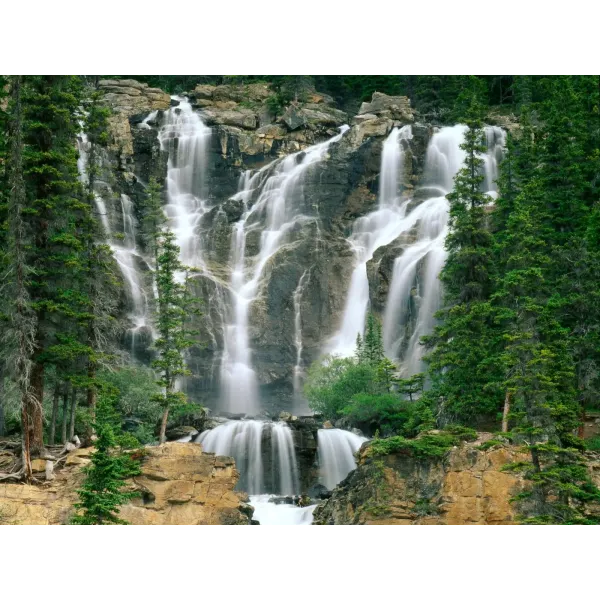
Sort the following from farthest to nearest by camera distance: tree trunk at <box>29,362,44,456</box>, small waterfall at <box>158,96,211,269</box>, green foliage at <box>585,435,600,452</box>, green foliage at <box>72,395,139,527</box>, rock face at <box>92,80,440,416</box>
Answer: small waterfall at <box>158,96,211,269</box> < rock face at <box>92,80,440,416</box> < tree trunk at <box>29,362,44,456</box> < green foliage at <box>585,435,600,452</box> < green foliage at <box>72,395,139,527</box>

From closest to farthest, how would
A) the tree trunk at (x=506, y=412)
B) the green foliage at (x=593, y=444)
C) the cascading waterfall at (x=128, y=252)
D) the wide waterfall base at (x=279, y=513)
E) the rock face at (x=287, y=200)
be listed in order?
the wide waterfall base at (x=279, y=513)
the green foliage at (x=593, y=444)
the tree trunk at (x=506, y=412)
the cascading waterfall at (x=128, y=252)
the rock face at (x=287, y=200)

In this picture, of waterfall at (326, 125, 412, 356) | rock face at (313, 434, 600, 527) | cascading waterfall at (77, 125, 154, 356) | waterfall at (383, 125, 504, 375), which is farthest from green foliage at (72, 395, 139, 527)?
waterfall at (383, 125, 504, 375)

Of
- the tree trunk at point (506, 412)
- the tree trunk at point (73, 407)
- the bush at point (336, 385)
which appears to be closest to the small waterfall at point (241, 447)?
the bush at point (336, 385)

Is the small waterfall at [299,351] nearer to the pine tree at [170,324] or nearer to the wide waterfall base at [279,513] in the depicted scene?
the wide waterfall base at [279,513]

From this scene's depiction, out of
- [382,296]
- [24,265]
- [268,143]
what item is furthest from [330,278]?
[24,265]

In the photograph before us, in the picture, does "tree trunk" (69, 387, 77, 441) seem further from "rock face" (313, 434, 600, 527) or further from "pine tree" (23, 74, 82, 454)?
"rock face" (313, 434, 600, 527)

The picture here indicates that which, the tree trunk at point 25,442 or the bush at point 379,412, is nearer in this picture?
the tree trunk at point 25,442

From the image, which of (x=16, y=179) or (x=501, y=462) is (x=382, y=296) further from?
(x=16, y=179)

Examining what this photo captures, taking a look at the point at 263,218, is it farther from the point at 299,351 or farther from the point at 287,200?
the point at 299,351
